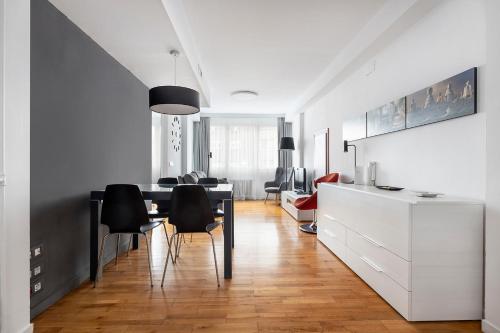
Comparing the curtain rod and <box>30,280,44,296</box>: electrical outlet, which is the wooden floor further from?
the curtain rod

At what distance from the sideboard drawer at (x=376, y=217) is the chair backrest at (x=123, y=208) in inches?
76.4

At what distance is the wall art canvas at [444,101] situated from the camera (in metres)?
1.94

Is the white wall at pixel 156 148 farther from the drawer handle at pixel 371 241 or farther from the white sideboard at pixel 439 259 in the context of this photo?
the white sideboard at pixel 439 259

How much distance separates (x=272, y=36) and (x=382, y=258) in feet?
8.64

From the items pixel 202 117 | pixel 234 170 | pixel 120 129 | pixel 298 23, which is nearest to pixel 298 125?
pixel 234 170

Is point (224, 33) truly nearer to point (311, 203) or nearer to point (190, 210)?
point (190, 210)

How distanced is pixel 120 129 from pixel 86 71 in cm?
85

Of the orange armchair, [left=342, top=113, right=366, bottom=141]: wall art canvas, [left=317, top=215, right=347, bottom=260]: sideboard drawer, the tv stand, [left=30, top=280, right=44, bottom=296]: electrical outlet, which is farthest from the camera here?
the tv stand

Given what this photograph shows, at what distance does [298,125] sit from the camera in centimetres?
711

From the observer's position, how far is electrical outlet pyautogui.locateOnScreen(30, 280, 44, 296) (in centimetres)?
189

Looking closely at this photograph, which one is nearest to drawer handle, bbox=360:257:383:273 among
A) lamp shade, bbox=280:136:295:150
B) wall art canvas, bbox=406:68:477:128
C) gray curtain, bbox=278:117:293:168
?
wall art canvas, bbox=406:68:477:128

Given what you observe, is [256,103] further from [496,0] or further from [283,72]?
[496,0]

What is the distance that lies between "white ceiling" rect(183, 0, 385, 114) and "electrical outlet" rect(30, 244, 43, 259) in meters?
2.40

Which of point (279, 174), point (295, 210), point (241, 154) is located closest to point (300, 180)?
point (295, 210)
